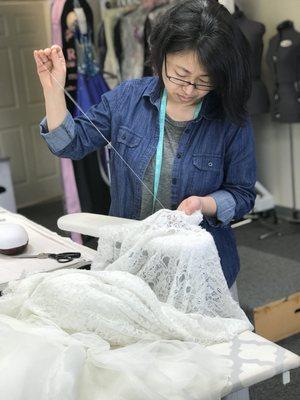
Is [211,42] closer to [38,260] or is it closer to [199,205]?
[199,205]

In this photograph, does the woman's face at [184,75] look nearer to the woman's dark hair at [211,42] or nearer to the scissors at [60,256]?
the woman's dark hair at [211,42]

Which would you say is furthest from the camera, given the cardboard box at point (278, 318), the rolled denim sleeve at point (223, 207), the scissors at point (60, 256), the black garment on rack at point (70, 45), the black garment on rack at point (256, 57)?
the black garment on rack at point (256, 57)

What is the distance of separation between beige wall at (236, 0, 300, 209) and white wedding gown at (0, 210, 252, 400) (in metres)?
2.78

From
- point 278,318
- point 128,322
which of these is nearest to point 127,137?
point 128,322

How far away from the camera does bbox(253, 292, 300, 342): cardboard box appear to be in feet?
7.31

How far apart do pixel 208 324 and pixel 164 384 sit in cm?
21

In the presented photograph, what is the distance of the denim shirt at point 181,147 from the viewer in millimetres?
1348

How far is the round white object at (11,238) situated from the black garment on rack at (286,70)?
92.8 inches

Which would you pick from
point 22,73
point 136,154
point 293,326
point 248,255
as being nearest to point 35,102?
point 22,73

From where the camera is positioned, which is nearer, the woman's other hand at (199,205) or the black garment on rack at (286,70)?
the woman's other hand at (199,205)

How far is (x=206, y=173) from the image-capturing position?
1362 mm

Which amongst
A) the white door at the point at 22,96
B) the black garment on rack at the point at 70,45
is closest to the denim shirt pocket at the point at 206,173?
the black garment on rack at the point at 70,45
